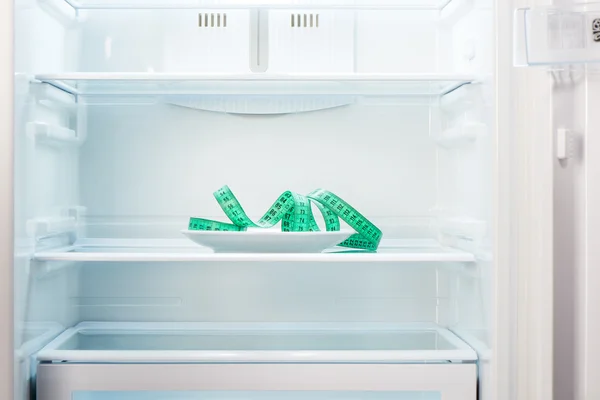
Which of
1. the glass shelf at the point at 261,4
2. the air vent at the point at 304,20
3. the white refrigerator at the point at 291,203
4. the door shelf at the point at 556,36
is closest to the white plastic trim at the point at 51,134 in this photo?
the white refrigerator at the point at 291,203

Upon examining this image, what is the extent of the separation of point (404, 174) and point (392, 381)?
0.56m

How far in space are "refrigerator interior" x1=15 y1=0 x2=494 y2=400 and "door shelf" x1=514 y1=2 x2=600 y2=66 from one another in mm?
516

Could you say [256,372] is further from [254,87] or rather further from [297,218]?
[254,87]

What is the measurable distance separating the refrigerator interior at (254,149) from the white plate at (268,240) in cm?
23

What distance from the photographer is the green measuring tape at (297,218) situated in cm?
141

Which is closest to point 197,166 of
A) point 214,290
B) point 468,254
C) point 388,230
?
point 214,290

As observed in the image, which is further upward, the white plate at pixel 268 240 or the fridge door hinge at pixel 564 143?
the fridge door hinge at pixel 564 143

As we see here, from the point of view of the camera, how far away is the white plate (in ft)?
4.32

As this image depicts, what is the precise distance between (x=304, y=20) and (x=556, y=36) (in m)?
0.71

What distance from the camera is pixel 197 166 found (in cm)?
164

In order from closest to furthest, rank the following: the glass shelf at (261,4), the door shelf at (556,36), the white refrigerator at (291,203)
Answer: the door shelf at (556,36) < the white refrigerator at (291,203) < the glass shelf at (261,4)

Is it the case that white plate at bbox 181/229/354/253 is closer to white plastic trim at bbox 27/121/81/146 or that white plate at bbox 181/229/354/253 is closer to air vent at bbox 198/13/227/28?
white plastic trim at bbox 27/121/81/146

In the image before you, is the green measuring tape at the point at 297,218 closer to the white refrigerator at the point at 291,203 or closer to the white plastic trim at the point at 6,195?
the white refrigerator at the point at 291,203

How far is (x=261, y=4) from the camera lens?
1516 mm
